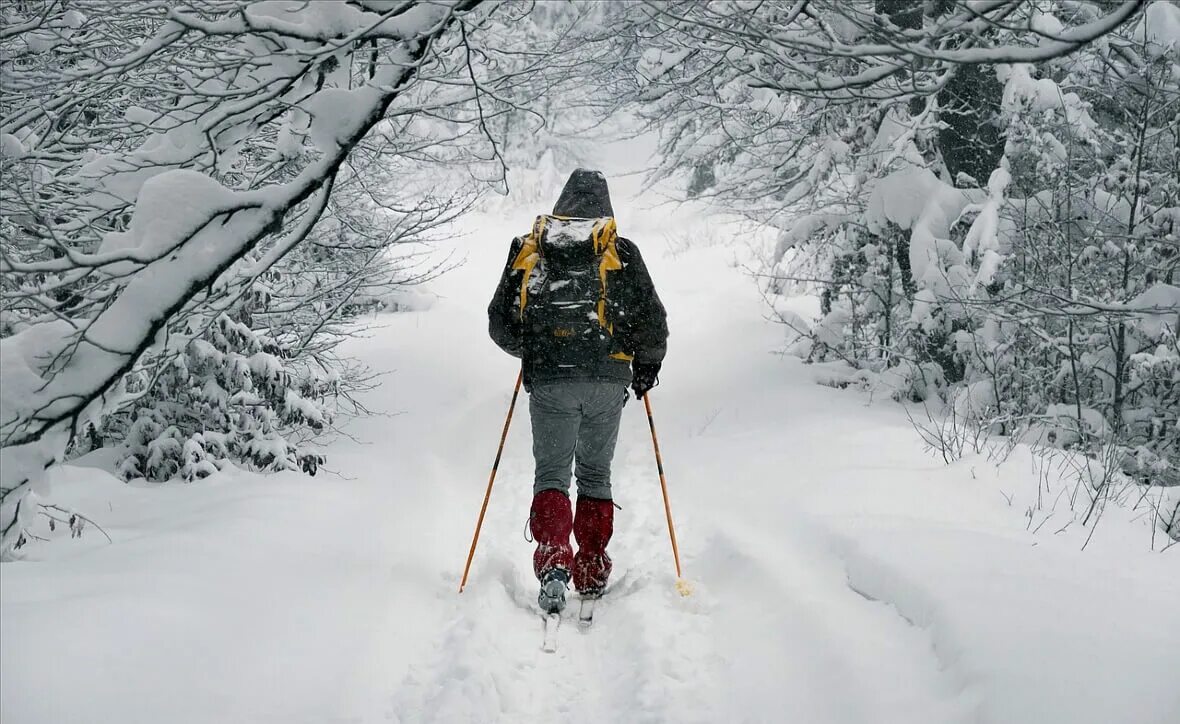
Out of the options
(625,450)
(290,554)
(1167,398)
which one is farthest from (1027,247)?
(290,554)

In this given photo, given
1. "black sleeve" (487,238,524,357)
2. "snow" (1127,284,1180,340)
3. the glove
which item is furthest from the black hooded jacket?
"snow" (1127,284,1180,340)

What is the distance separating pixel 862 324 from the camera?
10.2 meters

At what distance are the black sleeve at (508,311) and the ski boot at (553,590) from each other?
128 cm

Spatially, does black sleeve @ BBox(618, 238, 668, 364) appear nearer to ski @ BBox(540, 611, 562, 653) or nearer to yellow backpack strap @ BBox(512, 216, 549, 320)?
yellow backpack strap @ BBox(512, 216, 549, 320)

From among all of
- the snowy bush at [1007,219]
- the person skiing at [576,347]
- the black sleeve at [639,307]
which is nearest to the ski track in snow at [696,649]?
the person skiing at [576,347]

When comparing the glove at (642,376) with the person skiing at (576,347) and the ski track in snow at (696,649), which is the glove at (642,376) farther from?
the ski track in snow at (696,649)

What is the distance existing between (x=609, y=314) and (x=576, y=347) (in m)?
0.27

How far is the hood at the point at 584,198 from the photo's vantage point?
4.96m

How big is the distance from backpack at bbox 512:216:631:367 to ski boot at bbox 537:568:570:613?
1184 mm

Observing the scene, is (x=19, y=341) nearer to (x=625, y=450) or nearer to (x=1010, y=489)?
(x=1010, y=489)

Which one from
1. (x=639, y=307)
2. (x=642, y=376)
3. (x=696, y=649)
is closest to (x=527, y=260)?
(x=639, y=307)

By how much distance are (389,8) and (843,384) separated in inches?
321

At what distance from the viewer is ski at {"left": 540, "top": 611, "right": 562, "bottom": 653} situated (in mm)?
4270

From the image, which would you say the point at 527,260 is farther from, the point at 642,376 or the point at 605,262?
the point at 642,376
